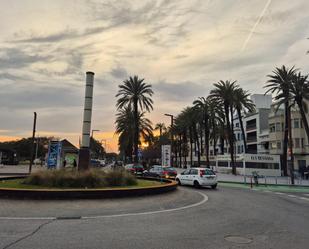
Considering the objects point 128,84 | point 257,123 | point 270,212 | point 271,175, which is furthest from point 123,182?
point 257,123

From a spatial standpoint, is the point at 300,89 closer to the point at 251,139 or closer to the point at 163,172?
the point at 163,172

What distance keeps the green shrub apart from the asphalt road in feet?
9.39

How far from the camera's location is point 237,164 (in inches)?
2296

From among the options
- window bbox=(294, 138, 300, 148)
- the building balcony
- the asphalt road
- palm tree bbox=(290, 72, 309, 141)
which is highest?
palm tree bbox=(290, 72, 309, 141)

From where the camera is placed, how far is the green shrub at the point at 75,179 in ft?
54.4

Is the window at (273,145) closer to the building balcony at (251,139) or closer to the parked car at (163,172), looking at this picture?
the building balcony at (251,139)

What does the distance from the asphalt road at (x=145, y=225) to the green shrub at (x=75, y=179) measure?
286 centimetres

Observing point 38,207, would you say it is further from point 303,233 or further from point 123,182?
point 303,233

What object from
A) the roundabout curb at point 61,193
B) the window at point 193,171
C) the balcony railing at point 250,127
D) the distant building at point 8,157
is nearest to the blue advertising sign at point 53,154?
the window at point 193,171

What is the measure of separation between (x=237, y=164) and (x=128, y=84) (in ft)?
77.8

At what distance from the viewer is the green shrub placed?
653 inches

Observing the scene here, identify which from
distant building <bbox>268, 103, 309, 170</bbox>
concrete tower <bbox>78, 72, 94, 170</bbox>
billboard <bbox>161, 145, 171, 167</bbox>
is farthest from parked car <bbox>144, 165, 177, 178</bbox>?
distant building <bbox>268, 103, 309, 170</bbox>

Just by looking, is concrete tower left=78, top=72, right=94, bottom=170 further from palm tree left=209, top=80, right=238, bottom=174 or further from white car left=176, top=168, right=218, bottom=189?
palm tree left=209, top=80, right=238, bottom=174

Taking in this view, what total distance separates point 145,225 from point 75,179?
798 centimetres
